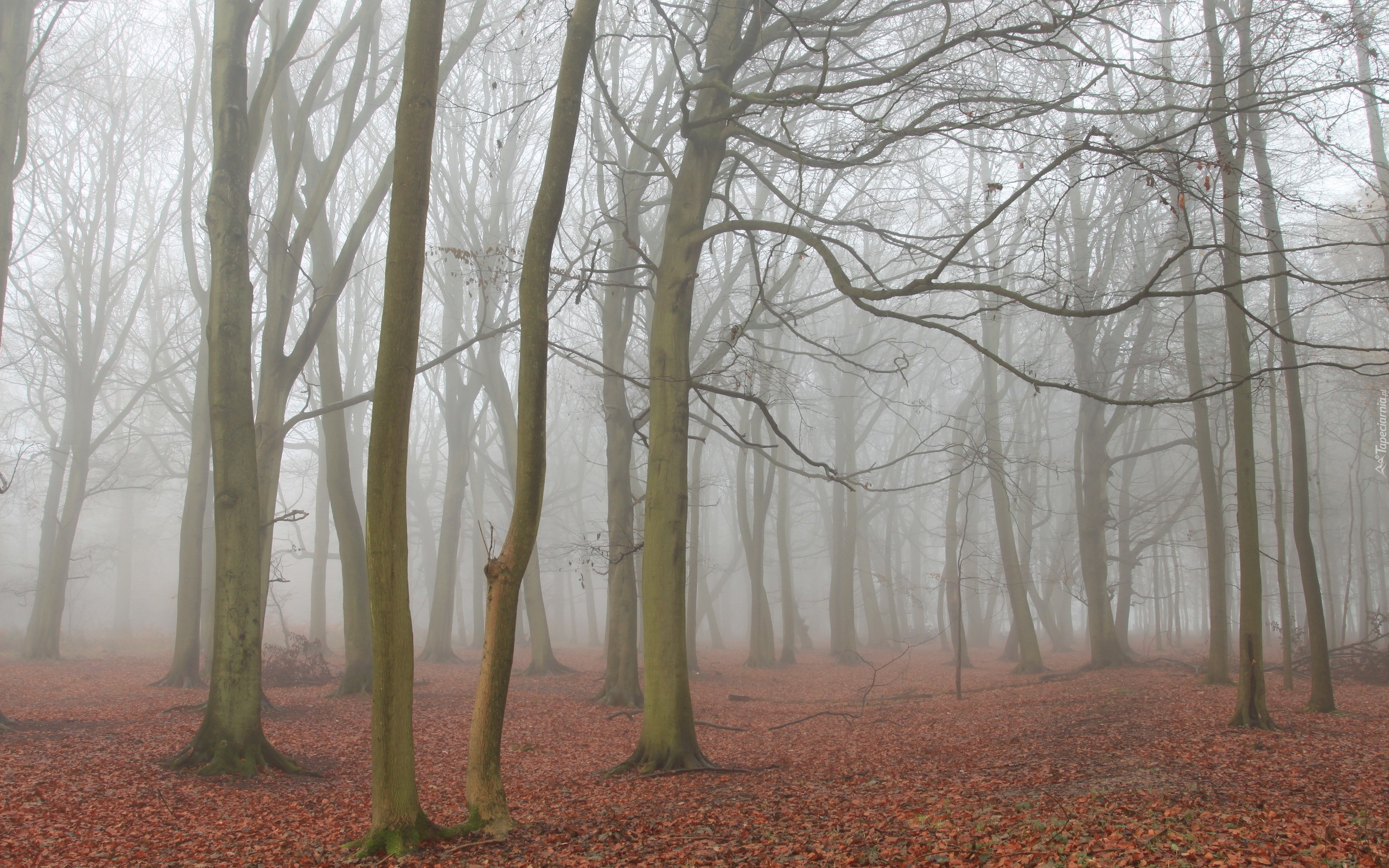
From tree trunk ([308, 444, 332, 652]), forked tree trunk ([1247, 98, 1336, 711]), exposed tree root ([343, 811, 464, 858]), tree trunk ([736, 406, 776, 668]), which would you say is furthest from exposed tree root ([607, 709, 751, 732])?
tree trunk ([308, 444, 332, 652])

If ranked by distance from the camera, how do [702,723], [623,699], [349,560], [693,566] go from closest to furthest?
[702,723], [623,699], [349,560], [693,566]

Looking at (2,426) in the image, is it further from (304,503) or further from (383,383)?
(304,503)

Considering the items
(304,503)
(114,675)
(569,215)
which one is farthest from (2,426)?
A: (304,503)

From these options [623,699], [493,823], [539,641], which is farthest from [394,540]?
[539,641]

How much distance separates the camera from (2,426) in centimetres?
2148

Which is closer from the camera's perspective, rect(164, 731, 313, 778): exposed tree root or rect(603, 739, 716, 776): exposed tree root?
rect(164, 731, 313, 778): exposed tree root

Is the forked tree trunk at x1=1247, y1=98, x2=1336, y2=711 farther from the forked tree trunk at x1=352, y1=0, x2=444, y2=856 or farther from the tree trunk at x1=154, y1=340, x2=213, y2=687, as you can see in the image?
the tree trunk at x1=154, y1=340, x2=213, y2=687

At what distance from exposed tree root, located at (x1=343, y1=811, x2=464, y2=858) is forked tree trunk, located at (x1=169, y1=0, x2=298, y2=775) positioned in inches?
107

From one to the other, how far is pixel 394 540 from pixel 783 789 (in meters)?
3.63

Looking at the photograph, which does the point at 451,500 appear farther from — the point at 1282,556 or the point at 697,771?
the point at 1282,556

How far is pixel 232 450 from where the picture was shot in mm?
7090

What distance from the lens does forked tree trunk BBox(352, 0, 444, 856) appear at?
4.64 m

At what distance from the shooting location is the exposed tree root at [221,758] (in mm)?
6562

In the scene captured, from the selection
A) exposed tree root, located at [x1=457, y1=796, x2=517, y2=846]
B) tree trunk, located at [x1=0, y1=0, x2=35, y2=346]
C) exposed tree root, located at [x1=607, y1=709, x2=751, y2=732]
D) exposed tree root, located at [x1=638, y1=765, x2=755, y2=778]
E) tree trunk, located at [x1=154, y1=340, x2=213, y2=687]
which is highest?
tree trunk, located at [x1=0, y1=0, x2=35, y2=346]
